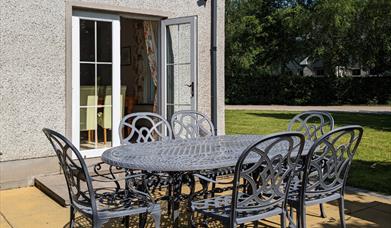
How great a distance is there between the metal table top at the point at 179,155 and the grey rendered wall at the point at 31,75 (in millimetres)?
2410

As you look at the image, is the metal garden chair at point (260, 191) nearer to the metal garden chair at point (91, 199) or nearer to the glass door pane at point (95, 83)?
the metal garden chair at point (91, 199)

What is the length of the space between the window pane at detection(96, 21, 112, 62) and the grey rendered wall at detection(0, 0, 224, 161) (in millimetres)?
339

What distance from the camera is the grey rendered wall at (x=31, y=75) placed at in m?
5.40

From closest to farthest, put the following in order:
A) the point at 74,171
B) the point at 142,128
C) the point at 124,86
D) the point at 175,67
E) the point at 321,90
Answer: the point at 74,171
the point at 142,128
the point at 175,67
the point at 124,86
the point at 321,90

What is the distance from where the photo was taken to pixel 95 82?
6.24 metres

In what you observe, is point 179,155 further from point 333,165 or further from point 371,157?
point 371,157

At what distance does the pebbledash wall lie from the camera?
17.7 feet

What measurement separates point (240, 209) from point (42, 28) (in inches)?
162

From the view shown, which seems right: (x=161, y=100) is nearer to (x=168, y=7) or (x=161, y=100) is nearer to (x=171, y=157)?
(x=168, y=7)

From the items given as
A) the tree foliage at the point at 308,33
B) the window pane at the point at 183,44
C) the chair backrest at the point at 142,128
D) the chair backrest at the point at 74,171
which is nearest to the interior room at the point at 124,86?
the window pane at the point at 183,44

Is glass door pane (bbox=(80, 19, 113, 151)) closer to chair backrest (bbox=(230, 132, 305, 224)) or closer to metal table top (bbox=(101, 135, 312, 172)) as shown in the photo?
metal table top (bbox=(101, 135, 312, 172))

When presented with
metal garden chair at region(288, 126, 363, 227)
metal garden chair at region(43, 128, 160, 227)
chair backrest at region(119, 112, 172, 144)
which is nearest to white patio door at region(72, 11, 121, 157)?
chair backrest at region(119, 112, 172, 144)

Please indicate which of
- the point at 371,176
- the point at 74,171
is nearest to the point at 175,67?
the point at 371,176

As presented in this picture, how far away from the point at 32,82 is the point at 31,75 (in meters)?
0.09
